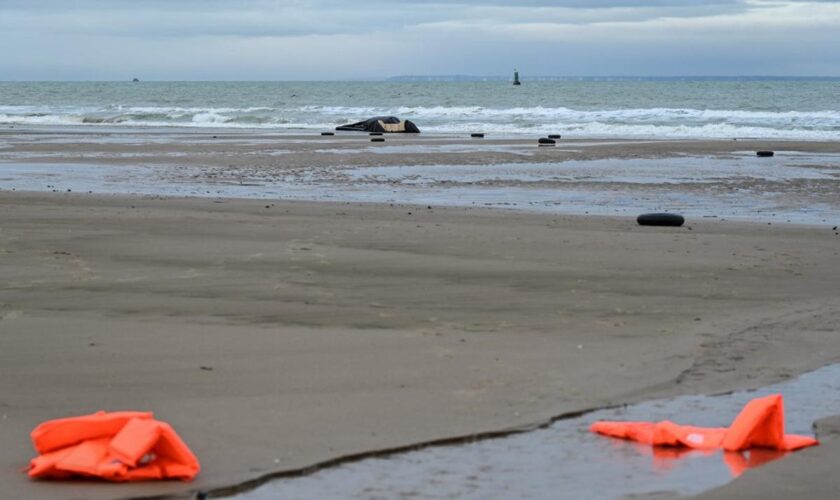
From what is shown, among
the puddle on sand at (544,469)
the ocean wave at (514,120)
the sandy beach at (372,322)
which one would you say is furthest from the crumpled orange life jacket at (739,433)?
the ocean wave at (514,120)

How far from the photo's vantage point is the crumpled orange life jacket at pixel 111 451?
4.83m

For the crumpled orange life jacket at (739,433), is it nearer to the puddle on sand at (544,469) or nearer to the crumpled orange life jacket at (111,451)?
the puddle on sand at (544,469)

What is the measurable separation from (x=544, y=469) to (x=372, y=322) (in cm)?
309

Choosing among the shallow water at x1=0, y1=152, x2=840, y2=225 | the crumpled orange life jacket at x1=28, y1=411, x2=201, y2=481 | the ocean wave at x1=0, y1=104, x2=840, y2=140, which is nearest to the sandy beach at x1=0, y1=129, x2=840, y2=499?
the crumpled orange life jacket at x1=28, y1=411, x2=201, y2=481

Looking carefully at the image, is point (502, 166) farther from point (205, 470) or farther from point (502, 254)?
point (205, 470)

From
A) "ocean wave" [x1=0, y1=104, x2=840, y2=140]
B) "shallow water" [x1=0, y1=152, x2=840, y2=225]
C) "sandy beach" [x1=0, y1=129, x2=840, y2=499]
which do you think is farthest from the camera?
"ocean wave" [x1=0, y1=104, x2=840, y2=140]

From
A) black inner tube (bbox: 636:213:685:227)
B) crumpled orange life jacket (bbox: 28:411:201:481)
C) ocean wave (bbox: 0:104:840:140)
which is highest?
crumpled orange life jacket (bbox: 28:411:201:481)

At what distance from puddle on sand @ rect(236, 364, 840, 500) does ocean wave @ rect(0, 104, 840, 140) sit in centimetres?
3676

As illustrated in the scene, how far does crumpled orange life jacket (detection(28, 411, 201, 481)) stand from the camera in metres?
4.83

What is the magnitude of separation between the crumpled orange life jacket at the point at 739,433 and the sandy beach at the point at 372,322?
6.5 inches

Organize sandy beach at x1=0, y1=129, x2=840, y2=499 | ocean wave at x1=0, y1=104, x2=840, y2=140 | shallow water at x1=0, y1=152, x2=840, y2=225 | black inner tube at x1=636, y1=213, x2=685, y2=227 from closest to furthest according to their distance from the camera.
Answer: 1. sandy beach at x1=0, y1=129, x2=840, y2=499
2. black inner tube at x1=636, y1=213, x2=685, y2=227
3. shallow water at x1=0, y1=152, x2=840, y2=225
4. ocean wave at x1=0, y1=104, x2=840, y2=140

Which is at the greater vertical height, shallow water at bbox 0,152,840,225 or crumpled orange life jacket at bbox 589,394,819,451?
crumpled orange life jacket at bbox 589,394,819,451

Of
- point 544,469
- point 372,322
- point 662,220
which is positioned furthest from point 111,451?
point 662,220

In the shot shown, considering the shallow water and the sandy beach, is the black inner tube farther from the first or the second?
the shallow water
